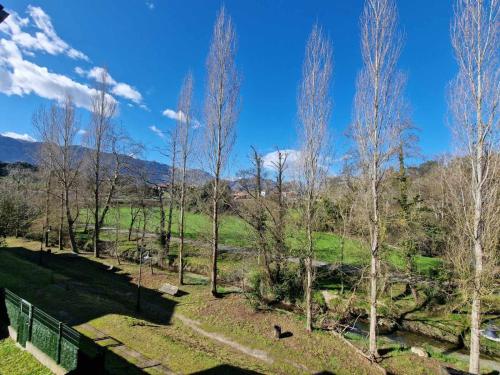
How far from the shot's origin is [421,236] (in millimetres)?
20406

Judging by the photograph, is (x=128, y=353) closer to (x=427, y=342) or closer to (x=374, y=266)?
(x=374, y=266)

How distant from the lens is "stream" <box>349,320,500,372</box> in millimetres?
12889

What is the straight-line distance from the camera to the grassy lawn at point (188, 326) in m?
10.3

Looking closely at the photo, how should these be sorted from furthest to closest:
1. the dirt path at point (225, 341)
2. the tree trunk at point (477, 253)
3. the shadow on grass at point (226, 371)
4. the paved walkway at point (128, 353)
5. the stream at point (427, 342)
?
the stream at point (427, 342) < the dirt path at point (225, 341) < the shadow on grass at point (226, 371) < the paved walkway at point (128, 353) < the tree trunk at point (477, 253)

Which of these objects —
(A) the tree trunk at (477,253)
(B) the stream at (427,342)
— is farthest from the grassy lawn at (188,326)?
(B) the stream at (427,342)

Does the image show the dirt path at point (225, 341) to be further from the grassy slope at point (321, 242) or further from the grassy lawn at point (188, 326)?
the grassy slope at point (321, 242)

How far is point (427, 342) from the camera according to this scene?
582 inches

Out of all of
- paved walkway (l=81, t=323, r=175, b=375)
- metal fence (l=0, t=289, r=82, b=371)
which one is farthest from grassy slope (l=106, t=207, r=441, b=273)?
metal fence (l=0, t=289, r=82, b=371)

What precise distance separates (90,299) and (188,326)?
5.02 metres

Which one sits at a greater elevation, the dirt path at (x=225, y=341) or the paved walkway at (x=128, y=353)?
the paved walkway at (x=128, y=353)

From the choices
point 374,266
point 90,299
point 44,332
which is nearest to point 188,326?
point 90,299

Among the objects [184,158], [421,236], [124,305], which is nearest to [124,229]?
[184,158]

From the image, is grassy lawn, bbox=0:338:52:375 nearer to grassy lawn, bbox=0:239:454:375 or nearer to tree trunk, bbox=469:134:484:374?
grassy lawn, bbox=0:239:454:375

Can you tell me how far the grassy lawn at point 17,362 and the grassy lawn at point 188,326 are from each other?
211 cm
